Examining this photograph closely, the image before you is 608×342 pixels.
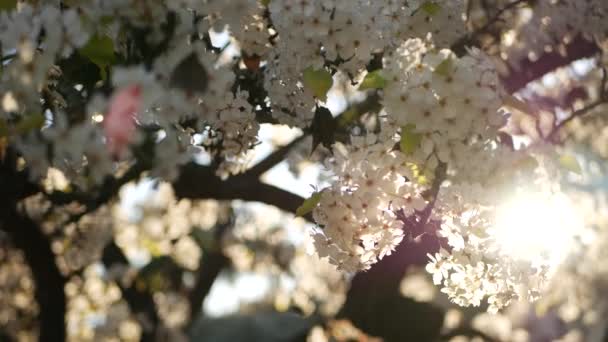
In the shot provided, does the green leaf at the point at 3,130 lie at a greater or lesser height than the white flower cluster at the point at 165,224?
greater

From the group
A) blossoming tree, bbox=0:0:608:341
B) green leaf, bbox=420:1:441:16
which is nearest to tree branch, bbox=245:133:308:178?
blossoming tree, bbox=0:0:608:341

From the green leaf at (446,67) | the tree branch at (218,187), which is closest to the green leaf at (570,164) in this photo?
the green leaf at (446,67)

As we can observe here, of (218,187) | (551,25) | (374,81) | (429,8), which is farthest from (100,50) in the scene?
(551,25)

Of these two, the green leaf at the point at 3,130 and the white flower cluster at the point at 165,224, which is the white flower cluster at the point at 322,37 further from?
the white flower cluster at the point at 165,224

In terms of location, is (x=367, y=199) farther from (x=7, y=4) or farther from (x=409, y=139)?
(x=7, y=4)

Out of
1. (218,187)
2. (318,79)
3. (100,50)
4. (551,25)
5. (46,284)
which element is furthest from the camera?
(46,284)
